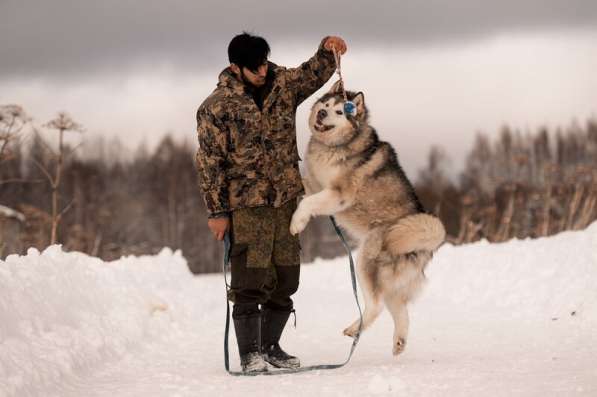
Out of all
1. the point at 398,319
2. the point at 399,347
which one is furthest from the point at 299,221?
the point at 399,347

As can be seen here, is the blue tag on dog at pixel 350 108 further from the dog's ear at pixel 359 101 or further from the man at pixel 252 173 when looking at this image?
the man at pixel 252 173

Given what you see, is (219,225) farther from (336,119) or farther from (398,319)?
(398,319)

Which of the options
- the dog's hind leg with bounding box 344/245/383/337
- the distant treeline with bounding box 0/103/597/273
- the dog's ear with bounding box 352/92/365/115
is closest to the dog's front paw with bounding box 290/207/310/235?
the dog's hind leg with bounding box 344/245/383/337

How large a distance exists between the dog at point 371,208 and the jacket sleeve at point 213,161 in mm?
696

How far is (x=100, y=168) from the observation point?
1713 inches

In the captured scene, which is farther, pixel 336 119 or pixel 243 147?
pixel 336 119

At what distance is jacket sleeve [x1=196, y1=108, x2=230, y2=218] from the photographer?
4.25 meters

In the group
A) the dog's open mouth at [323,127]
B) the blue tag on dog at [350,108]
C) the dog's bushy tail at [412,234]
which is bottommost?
the dog's bushy tail at [412,234]

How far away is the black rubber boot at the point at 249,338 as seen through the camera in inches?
167

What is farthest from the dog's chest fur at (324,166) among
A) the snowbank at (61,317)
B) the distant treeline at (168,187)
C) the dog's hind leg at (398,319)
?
the distant treeline at (168,187)

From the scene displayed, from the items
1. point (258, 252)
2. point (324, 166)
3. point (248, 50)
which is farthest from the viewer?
point (324, 166)

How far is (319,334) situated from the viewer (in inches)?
243

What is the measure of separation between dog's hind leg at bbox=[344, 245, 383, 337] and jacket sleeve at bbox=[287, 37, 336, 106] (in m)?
1.29

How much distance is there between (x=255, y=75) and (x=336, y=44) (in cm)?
64
